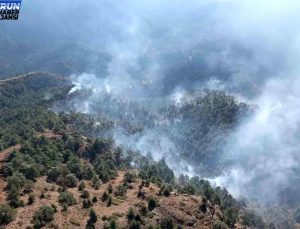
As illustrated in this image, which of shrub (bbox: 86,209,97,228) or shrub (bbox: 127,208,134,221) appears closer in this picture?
shrub (bbox: 86,209,97,228)

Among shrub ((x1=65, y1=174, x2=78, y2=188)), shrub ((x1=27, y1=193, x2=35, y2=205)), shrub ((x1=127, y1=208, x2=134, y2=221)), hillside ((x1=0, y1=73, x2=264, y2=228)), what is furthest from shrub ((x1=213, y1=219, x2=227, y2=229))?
shrub ((x1=27, y1=193, x2=35, y2=205))

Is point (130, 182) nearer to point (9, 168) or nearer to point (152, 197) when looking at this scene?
point (152, 197)

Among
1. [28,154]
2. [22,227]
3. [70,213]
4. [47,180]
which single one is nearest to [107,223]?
[70,213]

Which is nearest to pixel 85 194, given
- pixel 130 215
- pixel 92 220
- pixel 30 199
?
pixel 92 220

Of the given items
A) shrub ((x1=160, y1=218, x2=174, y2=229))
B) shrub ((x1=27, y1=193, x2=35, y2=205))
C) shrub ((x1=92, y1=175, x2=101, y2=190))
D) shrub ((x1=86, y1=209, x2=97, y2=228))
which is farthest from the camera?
shrub ((x1=92, y1=175, x2=101, y2=190))

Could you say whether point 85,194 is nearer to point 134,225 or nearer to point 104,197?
point 104,197

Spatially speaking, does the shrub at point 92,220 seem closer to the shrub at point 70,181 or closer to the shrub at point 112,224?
the shrub at point 112,224

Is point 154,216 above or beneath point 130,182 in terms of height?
beneath

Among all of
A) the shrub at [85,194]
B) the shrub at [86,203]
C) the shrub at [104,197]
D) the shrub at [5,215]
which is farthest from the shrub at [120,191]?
the shrub at [5,215]

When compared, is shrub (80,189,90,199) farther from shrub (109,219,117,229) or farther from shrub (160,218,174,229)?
shrub (160,218,174,229)
